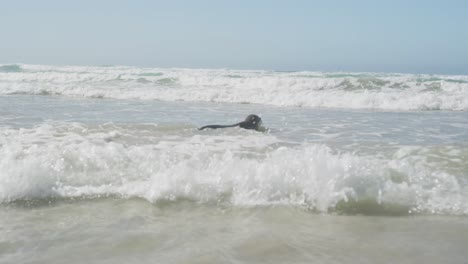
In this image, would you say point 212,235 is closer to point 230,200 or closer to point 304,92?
point 230,200

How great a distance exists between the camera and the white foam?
455 centimetres

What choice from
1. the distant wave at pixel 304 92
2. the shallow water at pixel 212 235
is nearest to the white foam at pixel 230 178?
the shallow water at pixel 212 235

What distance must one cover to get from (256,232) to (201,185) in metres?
1.22

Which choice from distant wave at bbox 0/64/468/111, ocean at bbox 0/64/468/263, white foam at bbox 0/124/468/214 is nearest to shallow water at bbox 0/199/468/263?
ocean at bbox 0/64/468/263

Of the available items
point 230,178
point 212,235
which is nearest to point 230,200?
point 230,178

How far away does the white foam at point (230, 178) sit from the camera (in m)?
4.55

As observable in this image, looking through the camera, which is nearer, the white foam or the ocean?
the ocean

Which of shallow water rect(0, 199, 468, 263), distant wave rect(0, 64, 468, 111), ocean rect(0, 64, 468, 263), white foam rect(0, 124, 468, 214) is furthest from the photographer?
distant wave rect(0, 64, 468, 111)

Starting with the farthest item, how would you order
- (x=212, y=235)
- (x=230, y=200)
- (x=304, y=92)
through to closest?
(x=304, y=92) → (x=230, y=200) → (x=212, y=235)

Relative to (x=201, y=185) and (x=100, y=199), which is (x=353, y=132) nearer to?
(x=201, y=185)

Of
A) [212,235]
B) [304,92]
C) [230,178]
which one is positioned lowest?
[212,235]

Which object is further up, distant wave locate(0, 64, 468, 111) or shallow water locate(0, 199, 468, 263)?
distant wave locate(0, 64, 468, 111)

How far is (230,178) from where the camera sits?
488cm

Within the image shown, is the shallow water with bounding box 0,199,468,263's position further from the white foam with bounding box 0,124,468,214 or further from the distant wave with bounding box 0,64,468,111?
the distant wave with bounding box 0,64,468,111
